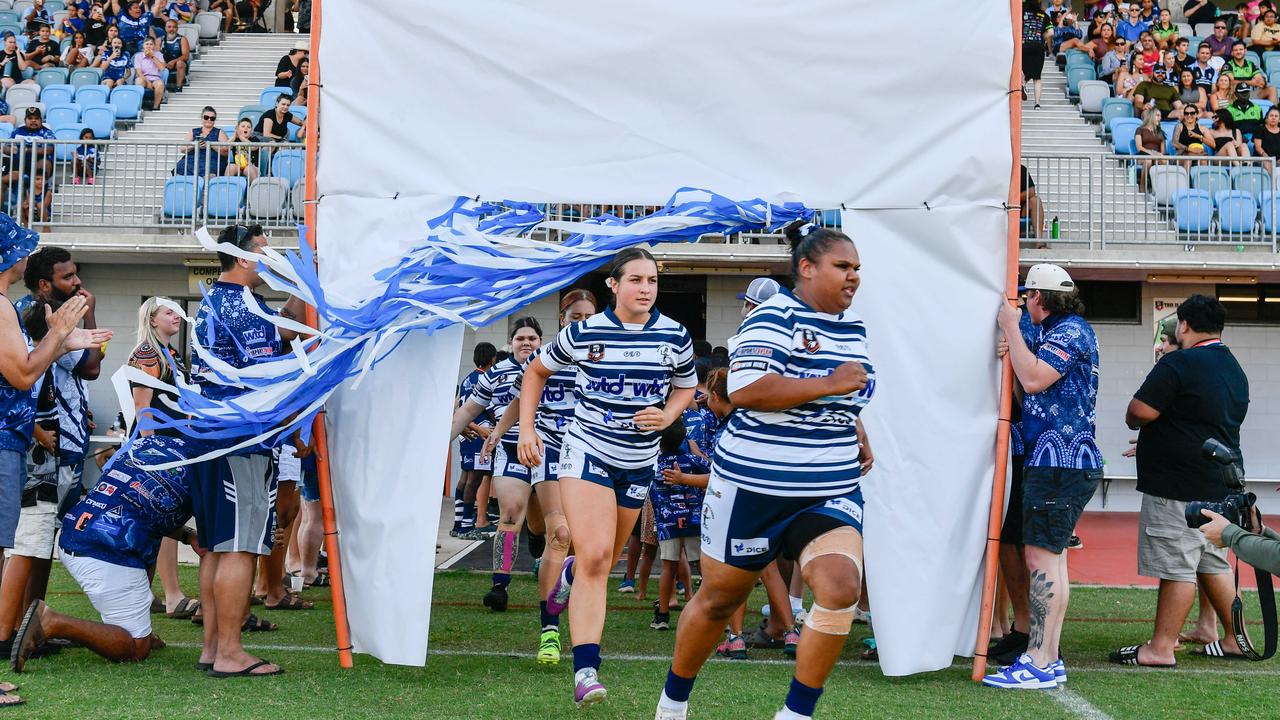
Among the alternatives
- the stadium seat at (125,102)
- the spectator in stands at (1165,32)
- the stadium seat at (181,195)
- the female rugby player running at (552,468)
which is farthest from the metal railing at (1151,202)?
the stadium seat at (125,102)

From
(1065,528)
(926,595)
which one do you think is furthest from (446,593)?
(1065,528)

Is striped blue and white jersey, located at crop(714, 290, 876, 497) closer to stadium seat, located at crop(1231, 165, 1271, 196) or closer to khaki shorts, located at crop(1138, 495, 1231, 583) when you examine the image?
khaki shorts, located at crop(1138, 495, 1231, 583)

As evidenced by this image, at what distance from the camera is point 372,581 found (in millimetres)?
6164

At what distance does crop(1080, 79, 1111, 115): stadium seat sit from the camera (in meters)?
19.5

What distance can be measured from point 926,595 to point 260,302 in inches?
147

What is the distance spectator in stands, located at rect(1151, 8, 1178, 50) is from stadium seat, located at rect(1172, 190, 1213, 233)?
5.81m

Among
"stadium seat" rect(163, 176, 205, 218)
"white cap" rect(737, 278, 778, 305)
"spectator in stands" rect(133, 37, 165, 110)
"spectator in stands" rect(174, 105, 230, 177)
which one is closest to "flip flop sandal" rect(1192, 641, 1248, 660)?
"white cap" rect(737, 278, 778, 305)

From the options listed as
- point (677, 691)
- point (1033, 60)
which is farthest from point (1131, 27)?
point (677, 691)

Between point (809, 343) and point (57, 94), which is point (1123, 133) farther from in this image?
point (57, 94)

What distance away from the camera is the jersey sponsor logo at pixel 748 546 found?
451 centimetres

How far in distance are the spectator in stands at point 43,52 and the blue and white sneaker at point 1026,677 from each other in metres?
20.0

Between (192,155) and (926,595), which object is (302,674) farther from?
(192,155)

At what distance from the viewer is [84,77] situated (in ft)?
66.0

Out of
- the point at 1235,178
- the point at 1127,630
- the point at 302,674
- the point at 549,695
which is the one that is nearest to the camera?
the point at 549,695
